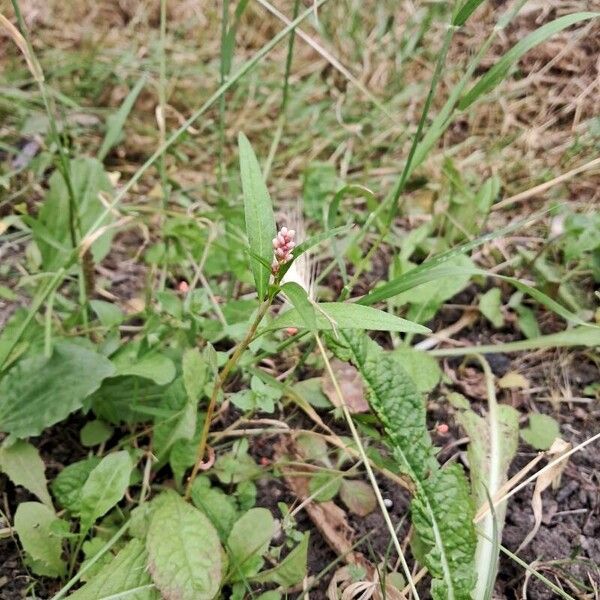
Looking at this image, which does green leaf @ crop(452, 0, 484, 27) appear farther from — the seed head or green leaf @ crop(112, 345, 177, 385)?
green leaf @ crop(112, 345, 177, 385)

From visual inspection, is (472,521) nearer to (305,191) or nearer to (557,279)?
(557,279)

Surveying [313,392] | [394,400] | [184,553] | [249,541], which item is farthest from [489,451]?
[184,553]

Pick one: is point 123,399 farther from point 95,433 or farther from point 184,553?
point 184,553

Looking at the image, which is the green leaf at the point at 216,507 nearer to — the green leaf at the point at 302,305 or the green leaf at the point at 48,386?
the green leaf at the point at 48,386

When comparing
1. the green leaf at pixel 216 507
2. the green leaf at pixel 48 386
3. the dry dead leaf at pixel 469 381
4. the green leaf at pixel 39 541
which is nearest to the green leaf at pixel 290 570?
the green leaf at pixel 216 507

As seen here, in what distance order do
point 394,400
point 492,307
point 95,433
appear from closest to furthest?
point 394,400 → point 95,433 → point 492,307

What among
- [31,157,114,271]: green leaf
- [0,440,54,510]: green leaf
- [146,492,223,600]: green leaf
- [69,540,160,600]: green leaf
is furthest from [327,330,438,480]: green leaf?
[31,157,114,271]: green leaf

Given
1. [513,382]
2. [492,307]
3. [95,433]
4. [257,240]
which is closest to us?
[257,240]
